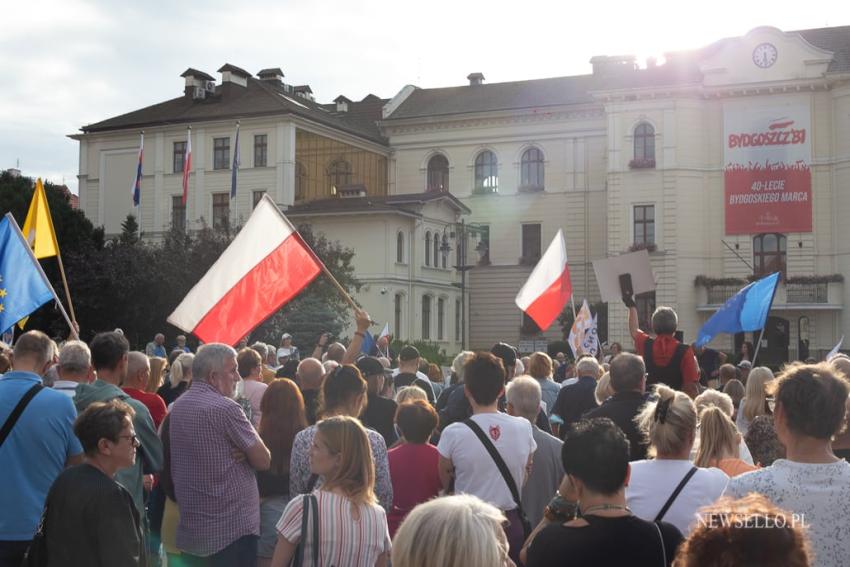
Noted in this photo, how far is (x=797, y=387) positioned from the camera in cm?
409

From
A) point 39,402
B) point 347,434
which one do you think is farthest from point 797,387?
point 39,402

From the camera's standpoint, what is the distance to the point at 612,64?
190ft

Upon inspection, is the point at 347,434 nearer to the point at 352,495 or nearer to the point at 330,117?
the point at 352,495

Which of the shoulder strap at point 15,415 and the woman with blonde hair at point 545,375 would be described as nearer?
the shoulder strap at point 15,415

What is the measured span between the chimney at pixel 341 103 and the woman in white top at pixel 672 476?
201 ft

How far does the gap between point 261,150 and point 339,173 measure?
15.3 feet

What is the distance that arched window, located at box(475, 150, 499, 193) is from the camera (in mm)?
57969

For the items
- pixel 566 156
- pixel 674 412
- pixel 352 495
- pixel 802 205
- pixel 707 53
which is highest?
pixel 707 53

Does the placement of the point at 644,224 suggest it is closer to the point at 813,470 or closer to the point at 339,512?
the point at 339,512

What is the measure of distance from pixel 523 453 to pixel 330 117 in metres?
54.0

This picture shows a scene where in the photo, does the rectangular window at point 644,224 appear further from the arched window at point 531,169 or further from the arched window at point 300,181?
the arched window at point 300,181

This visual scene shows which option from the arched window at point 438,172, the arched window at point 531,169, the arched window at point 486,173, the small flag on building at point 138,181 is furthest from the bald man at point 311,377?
the arched window at point 438,172

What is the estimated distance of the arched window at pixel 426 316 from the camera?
5312cm

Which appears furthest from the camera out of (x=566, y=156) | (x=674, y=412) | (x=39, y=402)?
(x=566, y=156)
